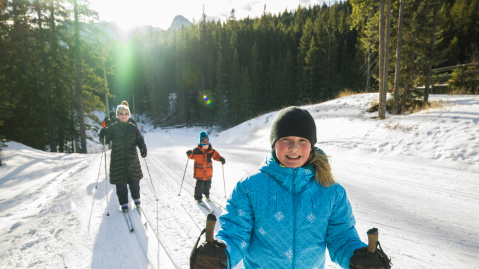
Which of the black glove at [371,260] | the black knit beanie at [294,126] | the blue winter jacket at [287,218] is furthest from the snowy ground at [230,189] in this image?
the black knit beanie at [294,126]

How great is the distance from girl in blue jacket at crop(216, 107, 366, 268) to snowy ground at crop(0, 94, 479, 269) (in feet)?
6.95

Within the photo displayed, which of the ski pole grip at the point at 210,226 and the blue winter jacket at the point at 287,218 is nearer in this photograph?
the ski pole grip at the point at 210,226

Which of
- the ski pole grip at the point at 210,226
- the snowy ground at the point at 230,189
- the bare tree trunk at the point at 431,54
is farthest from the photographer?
the bare tree trunk at the point at 431,54

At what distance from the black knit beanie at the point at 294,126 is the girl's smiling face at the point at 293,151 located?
40 mm

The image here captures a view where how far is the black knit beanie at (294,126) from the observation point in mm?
1616

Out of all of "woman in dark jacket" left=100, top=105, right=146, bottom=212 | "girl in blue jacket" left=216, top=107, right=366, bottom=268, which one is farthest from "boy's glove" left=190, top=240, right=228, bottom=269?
"woman in dark jacket" left=100, top=105, right=146, bottom=212

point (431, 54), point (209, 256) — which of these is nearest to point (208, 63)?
point (431, 54)

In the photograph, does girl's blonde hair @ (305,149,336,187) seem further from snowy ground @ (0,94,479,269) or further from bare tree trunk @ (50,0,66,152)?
bare tree trunk @ (50,0,66,152)

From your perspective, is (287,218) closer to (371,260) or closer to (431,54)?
(371,260)

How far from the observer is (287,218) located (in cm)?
154

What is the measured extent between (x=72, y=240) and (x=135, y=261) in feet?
4.89

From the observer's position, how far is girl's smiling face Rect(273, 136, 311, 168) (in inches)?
62.0

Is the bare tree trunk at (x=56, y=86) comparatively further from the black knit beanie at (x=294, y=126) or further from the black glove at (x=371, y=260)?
the black glove at (x=371, y=260)

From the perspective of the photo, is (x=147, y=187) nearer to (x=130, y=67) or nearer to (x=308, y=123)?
(x=308, y=123)
